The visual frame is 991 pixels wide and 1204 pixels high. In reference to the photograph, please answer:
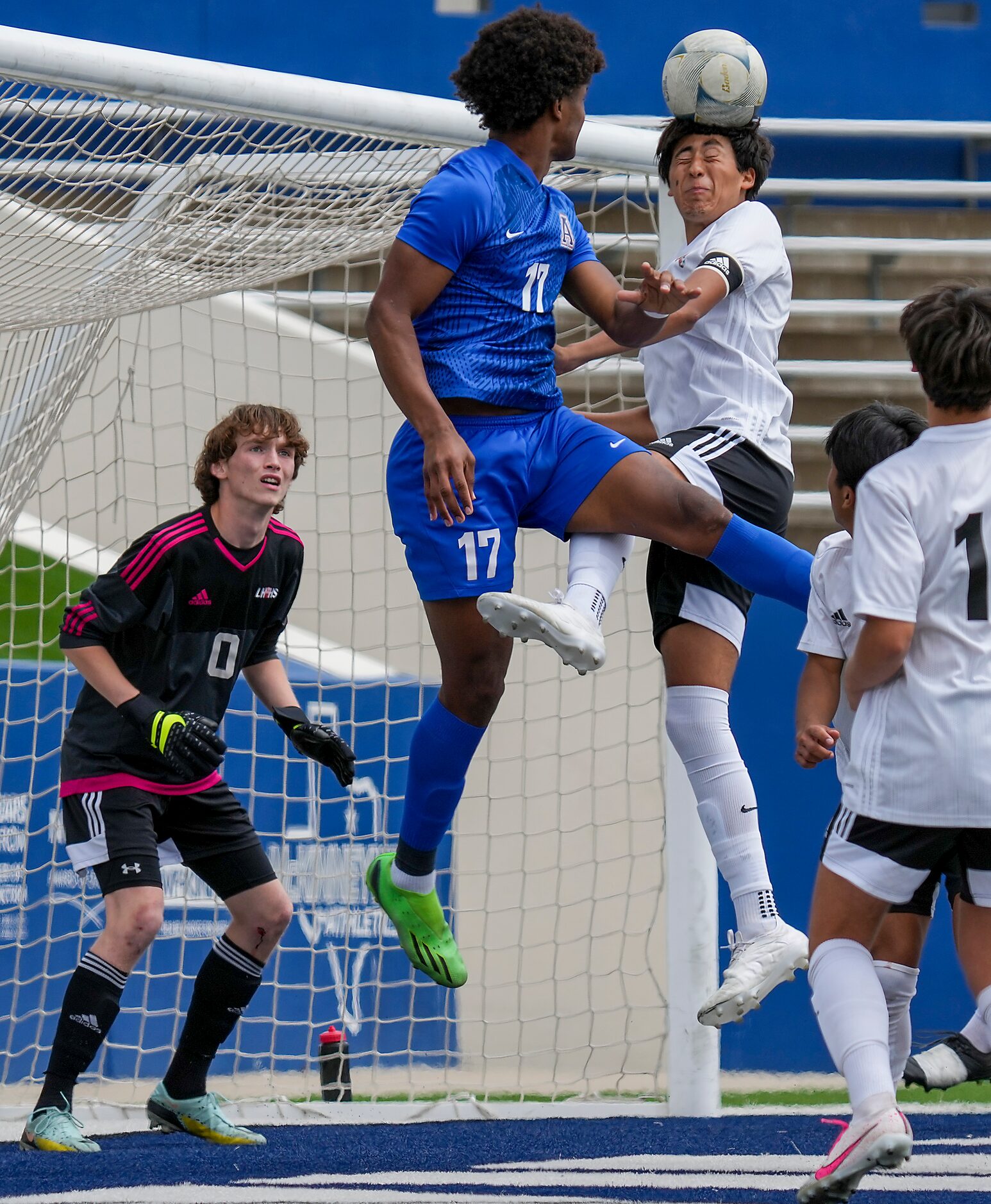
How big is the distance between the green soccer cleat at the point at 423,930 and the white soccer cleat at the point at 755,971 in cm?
55

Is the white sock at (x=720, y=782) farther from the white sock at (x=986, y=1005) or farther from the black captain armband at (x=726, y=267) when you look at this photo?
the black captain armband at (x=726, y=267)

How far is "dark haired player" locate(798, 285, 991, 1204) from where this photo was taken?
2.16m

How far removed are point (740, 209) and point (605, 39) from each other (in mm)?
4139

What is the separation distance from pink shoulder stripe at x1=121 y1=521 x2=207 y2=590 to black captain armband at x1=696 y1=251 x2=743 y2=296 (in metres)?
1.36

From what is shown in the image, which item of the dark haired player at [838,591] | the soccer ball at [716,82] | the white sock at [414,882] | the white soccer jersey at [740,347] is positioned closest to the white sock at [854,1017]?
the dark haired player at [838,591]

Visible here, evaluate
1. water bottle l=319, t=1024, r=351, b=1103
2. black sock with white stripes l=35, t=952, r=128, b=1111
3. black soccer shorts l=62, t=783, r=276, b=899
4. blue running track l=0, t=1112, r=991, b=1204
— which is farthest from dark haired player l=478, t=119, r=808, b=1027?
water bottle l=319, t=1024, r=351, b=1103

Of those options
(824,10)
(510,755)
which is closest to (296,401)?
(510,755)

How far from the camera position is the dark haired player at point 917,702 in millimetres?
2164

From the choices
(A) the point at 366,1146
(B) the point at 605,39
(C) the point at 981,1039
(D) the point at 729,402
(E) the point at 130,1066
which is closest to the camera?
(C) the point at 981,1039

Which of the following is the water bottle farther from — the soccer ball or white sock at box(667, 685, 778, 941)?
the soccer ball

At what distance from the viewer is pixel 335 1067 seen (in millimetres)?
4617

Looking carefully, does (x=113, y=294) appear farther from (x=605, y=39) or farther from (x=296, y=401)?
(x=605, y=39)

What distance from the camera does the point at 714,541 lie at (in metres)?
2.80

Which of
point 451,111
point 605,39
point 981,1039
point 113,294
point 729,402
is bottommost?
point 981,1039
